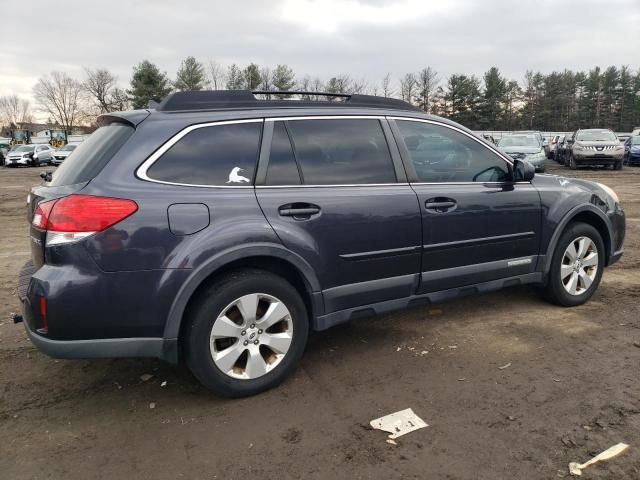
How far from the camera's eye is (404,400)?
3.09 m

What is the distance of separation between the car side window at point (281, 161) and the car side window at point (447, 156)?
94 centimetres

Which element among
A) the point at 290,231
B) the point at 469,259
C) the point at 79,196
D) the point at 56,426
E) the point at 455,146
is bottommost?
the point at 56,426

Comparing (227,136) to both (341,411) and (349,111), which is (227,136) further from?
(341,411)

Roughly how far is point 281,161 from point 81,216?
Answer: 3.99 ft

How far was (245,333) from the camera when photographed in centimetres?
306

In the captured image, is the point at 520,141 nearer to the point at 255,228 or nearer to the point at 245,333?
the point at 255,228

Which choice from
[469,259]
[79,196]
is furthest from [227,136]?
[469,259]

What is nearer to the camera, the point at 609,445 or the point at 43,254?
the point at 609,445

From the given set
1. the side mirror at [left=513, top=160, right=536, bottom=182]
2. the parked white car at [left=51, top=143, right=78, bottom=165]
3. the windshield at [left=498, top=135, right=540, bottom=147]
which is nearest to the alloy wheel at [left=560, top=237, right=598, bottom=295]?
the side mirror at [left=513, top=160, right=536, bottom=182]

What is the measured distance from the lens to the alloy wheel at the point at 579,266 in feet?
14.8

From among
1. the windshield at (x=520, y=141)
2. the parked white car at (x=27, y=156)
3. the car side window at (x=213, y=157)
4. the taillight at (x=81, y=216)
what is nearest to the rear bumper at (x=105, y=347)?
the taillight at (x=81, y=216)

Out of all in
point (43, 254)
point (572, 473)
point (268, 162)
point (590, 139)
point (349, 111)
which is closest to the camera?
point (572, 473)

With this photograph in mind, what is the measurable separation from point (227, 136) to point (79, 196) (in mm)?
921

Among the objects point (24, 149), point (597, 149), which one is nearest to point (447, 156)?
point (597, 149)
